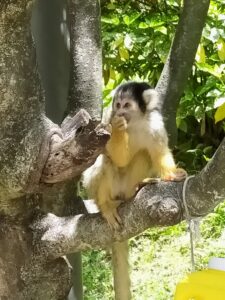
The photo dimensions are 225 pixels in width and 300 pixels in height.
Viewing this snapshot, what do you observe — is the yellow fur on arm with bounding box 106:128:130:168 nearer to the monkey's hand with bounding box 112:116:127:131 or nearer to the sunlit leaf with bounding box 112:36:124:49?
the monkey's hand with bounding box 112:116:127:131

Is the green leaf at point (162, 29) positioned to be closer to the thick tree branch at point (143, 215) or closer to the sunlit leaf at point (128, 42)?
the sunlit leaf at point (128, 42)

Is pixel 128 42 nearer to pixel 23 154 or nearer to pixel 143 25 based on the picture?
pixel 143 25

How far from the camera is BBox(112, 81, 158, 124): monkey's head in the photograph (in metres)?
2.79

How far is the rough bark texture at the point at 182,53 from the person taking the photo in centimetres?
246

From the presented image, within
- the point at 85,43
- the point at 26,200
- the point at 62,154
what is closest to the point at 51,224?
the point at 26,200

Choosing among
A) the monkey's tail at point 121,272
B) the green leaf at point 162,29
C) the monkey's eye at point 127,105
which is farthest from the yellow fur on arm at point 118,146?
the green leaf at point 162,29

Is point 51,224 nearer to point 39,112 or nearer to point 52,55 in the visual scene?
point 39,112

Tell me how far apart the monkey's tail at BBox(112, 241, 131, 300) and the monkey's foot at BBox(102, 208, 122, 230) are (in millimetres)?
664

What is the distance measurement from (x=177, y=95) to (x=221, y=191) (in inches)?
35.7

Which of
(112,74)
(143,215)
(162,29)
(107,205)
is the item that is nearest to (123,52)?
(112,74)

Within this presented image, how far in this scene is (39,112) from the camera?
6.24ft

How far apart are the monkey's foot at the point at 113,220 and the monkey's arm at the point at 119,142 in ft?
1.81

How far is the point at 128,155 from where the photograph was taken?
2684 mm

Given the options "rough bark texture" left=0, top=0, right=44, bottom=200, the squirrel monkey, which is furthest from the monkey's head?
"rough bark texture" left=0, top=0, right=44, bottom=200
